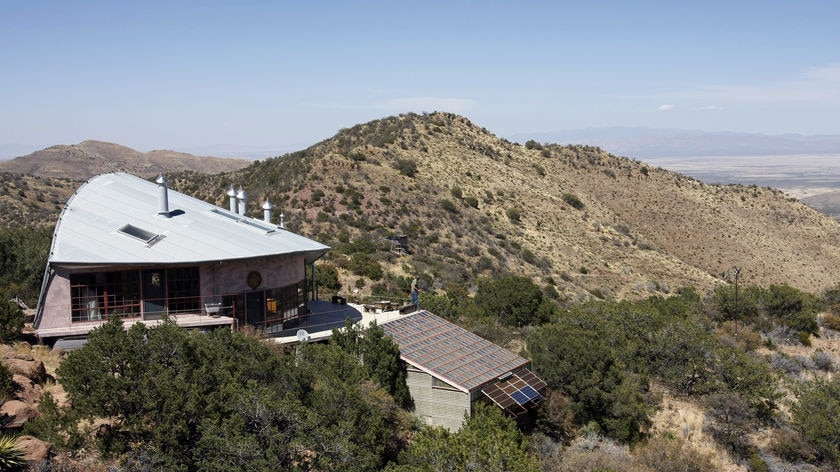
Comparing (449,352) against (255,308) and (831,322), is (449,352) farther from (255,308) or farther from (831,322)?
(831,322)

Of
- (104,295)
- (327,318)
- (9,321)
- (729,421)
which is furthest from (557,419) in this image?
(9,321)

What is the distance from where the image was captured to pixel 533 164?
83750mm

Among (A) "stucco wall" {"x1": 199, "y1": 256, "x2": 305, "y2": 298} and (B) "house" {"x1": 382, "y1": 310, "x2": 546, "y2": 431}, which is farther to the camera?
(A) "stucco wall" {"x1": 199, "y1": 256, "x2": 305, "y2": 298}

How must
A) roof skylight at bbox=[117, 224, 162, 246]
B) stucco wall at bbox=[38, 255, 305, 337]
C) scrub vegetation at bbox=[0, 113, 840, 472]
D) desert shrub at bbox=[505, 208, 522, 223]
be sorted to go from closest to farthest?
scrub vegetation at bbox=[0, 113, 840, 472]
stucco wall at bbox=[38, 255, 305, 337]
roof skylight at bbox=[117, 224, 162, 246]
desert shrub at bbox=[505, 208, 522, 223]

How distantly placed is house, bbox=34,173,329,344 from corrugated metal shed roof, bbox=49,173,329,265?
31 millimetres

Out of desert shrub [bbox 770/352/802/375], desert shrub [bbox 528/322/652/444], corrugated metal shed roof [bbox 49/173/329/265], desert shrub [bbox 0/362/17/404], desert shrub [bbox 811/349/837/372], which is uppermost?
corrugated metal shed roof [bbox 49/173/329/265]

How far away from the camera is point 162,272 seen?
21250mm

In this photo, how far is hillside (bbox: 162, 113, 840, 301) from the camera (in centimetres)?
5272

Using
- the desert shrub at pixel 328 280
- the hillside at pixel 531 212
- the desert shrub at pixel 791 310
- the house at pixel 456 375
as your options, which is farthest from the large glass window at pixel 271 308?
the desert shrub at pixel 791 310

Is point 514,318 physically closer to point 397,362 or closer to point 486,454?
point 397,362

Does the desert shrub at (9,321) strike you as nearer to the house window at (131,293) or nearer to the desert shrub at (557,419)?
the house window at (131,293)

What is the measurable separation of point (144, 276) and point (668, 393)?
18404 millimetres

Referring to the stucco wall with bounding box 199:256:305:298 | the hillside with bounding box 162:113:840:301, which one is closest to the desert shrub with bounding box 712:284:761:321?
the hillside with bounding box 162:113:840:301

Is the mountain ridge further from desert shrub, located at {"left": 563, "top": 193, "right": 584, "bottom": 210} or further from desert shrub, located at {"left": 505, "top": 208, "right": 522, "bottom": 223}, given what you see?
desert shrub, located at {"left": 563, "top": 193, "right": 584, "bottom": 210}
